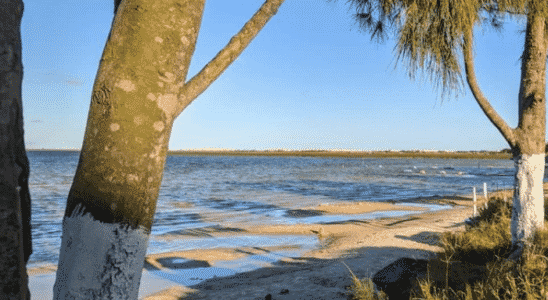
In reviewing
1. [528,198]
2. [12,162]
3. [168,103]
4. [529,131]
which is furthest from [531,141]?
[12,162]

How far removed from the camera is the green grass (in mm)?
4125

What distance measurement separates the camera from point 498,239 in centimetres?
726

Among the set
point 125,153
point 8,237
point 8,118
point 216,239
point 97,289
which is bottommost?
point 216,239

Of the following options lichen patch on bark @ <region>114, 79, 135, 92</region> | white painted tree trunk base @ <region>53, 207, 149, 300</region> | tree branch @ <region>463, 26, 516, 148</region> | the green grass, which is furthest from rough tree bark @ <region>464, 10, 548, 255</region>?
white painted tree trunk base @ <region>53, 207, 149, 300</region>

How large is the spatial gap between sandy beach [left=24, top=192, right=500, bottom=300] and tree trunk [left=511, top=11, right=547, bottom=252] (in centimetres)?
214

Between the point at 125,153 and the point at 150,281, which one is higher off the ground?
the point at 125,153

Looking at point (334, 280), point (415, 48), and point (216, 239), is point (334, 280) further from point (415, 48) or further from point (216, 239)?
point (216, 239)

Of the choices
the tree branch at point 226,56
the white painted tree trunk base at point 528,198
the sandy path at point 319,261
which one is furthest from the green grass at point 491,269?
the tree branch at point 226,56

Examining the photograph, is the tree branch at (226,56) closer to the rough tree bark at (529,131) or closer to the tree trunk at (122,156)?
the tree trunk at (122,156)

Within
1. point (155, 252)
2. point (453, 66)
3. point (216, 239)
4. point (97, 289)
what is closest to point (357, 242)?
point (216, 239)

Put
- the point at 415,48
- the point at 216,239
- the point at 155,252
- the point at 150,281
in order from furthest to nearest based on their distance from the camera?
the point at 216,239 → the point at 155,252 → the point at 150,281 → the point at 415,48

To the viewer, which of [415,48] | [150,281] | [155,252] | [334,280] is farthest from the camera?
[155,252]

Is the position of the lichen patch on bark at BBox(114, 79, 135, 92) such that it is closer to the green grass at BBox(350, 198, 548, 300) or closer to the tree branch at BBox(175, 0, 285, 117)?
the tree branch at BBox(175, 0, 285, 117)

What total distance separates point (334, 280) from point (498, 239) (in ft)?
9.70
